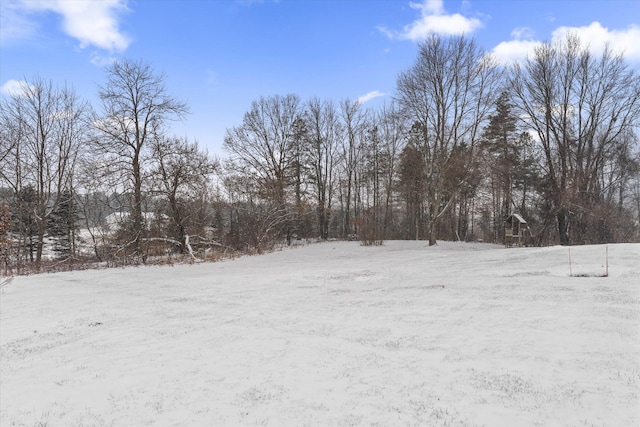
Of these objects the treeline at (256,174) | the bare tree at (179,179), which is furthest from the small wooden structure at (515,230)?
the bare tree at (179,179)

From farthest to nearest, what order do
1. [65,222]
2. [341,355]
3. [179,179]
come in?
[65,222] < [179,179] < [341,355]

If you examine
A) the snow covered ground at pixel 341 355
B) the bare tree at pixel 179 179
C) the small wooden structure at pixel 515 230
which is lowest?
the snow covered ground at pixel 341 355

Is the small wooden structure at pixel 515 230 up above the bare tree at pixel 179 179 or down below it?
below

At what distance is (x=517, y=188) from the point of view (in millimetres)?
27781

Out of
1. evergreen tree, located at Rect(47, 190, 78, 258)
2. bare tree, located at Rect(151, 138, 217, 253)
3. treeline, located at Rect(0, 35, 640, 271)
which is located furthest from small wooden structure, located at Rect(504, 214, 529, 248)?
evergreen tree, located at Rect(47, 190, 78, 258)

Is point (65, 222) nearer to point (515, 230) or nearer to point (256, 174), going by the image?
point (256, 174)

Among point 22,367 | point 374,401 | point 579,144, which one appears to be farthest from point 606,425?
point 579,144

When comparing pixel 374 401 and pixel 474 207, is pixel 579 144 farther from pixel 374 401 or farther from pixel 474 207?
pixel 374 401

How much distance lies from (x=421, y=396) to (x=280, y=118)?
30060mm

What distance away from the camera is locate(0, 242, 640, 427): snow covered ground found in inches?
131

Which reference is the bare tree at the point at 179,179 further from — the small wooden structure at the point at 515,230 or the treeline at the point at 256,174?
the small wooden structure at the point at 515,230

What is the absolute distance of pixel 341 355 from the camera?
461cm

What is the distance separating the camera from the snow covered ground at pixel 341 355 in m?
3.33

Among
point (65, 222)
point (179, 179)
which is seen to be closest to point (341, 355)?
point (179, 179)
